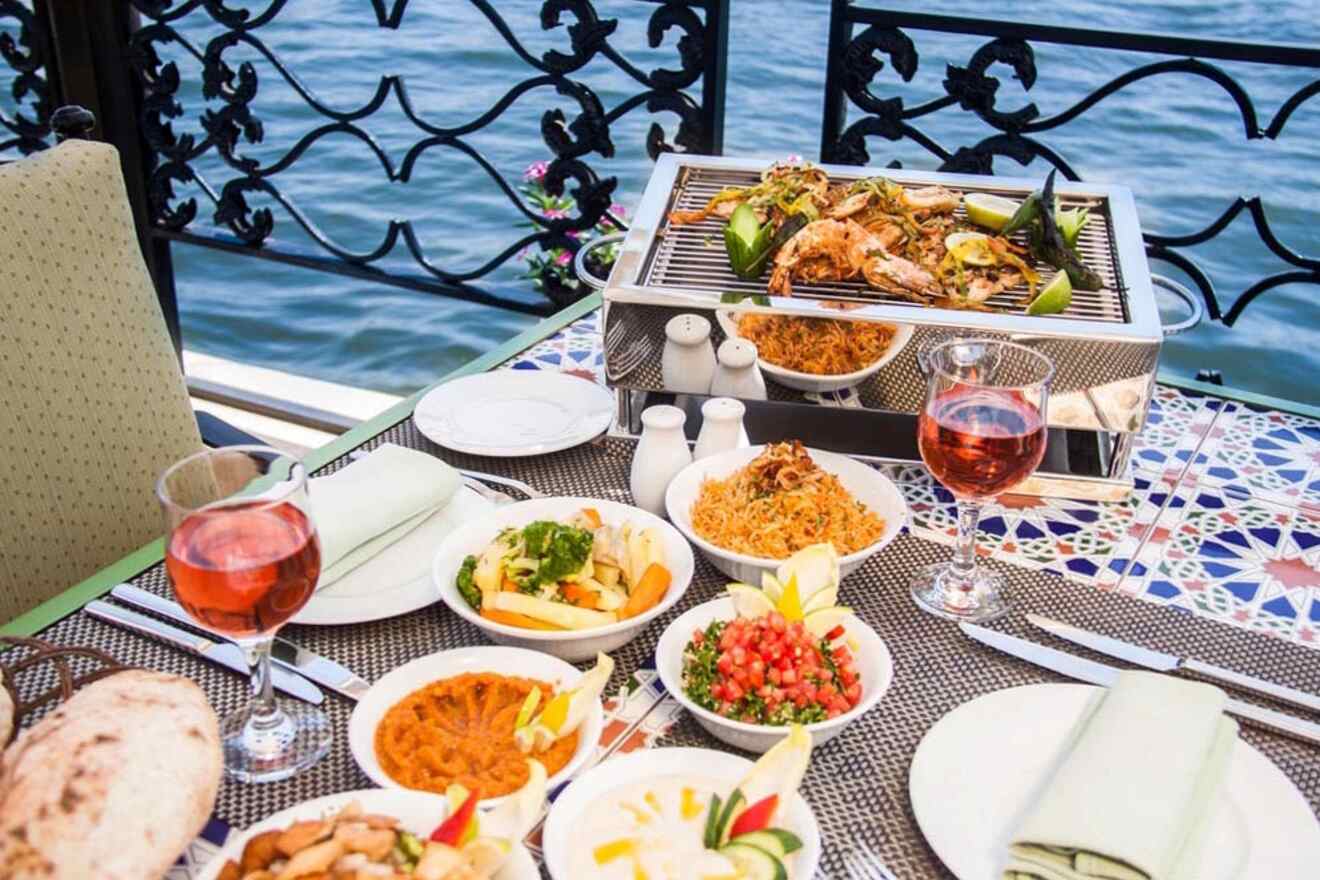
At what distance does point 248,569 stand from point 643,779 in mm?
413

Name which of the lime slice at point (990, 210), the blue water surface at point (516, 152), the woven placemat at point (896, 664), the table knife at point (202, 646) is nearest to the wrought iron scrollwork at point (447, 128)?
the lime slice at point (990, 210)

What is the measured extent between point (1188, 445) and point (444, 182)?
740cm

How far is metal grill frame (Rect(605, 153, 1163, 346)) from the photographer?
1.77m

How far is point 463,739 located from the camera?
1284 millimetres

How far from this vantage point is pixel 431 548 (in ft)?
5.48

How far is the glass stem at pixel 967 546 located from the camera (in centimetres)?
163

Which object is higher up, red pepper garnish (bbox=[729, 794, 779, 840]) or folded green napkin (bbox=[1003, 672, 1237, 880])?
red pepper garnish (bbox=[729, 794, 779, 840])

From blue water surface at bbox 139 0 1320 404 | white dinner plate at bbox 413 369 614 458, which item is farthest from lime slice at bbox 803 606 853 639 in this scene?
blue water surface at bbox 139 0 1320 404

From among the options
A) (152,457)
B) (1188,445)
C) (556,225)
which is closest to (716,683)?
(1188,445)

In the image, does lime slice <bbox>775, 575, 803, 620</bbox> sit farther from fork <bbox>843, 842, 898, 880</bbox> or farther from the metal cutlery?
the metal cutlery

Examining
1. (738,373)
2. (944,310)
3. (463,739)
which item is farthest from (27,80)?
(463,739)

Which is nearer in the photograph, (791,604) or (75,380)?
(791,604)

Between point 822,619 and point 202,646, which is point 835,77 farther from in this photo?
point 202,646

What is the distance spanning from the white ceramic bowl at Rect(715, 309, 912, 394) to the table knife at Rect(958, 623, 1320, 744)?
44cm
